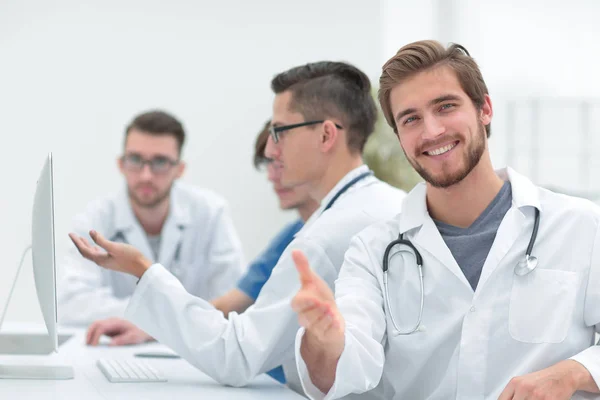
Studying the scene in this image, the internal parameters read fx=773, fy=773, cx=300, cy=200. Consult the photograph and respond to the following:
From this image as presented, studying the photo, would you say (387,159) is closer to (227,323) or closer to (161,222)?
(161,222)

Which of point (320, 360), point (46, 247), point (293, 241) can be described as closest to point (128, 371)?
point (46, 247)

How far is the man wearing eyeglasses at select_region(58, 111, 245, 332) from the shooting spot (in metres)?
3.80

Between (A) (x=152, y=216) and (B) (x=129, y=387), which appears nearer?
(B) (x=129, y=387)

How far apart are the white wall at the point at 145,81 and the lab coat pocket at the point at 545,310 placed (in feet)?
12.7

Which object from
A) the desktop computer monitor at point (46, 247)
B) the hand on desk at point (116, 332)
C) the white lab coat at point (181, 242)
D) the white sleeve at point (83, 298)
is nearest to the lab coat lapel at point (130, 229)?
the white lab coat at point (181, 242)

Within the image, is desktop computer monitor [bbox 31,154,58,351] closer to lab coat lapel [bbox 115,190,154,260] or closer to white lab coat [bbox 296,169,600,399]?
white lab coat [bbox 296,169,600,399]

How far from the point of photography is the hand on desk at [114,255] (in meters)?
2.09

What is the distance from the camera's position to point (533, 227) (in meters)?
1.86

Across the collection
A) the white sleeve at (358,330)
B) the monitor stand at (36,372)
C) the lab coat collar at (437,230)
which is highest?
the lab coat collar at (437,230)

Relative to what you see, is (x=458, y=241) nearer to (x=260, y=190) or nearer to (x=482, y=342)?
(x=482, y=342)

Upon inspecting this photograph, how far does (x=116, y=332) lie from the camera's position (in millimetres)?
2914

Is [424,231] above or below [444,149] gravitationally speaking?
below

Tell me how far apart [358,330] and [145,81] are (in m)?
4.17

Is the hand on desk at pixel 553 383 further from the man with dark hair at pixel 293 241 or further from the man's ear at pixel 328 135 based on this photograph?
the man's ear at pixel 328 135
